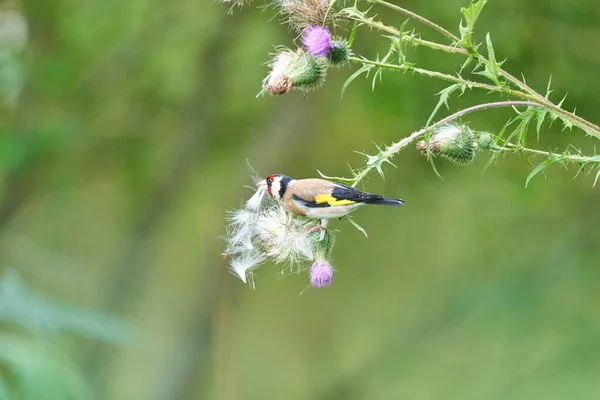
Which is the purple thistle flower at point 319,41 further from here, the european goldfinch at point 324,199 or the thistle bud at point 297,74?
the european goldfinch at point 324,199

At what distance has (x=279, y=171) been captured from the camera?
6.16m

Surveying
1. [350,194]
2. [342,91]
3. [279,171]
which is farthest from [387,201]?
[279,171]

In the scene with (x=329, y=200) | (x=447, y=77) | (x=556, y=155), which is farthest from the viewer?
(x=329, y=200)

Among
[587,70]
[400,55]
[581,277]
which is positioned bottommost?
[400,55]

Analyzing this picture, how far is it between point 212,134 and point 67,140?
1806mm

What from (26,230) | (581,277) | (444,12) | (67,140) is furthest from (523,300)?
(26,230)

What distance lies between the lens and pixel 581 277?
6.57 m

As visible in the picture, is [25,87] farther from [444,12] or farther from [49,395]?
[49,395]

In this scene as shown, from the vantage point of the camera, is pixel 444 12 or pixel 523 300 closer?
pixel 444 12

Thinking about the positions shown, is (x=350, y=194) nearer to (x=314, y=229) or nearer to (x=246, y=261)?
(x=314, y=229)

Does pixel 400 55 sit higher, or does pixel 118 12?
Result: pixel 118 12

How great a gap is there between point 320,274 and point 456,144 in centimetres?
45

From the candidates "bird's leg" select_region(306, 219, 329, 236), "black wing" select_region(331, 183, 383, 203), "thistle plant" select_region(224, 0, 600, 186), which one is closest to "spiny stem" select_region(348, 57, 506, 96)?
"thistle plant" select_region(224, 0, 600, 186)

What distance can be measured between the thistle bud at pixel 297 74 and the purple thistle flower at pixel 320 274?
16.2 inches
